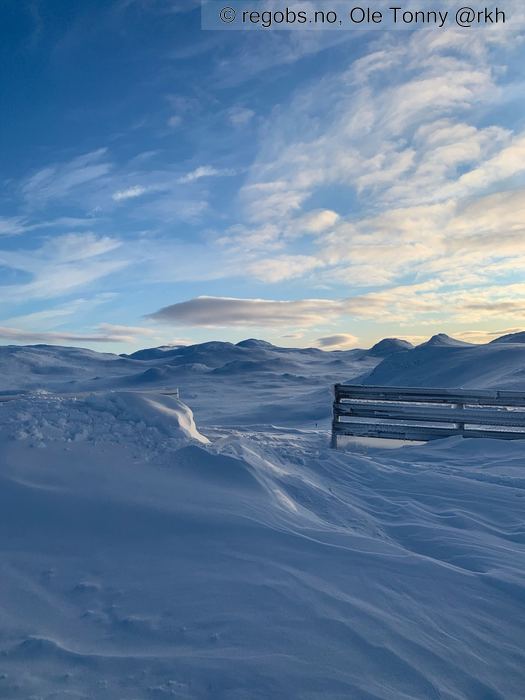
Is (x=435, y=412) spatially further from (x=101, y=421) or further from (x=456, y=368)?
(x=456, y=368)

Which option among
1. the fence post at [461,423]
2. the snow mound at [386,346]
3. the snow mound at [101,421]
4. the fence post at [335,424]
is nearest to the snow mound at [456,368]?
the fence post at [461,423]

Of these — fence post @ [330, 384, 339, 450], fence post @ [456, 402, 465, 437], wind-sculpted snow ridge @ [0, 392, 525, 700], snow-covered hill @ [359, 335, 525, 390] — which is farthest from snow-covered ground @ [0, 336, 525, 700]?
snow-covered hill @ [359, 335, 525, 390]

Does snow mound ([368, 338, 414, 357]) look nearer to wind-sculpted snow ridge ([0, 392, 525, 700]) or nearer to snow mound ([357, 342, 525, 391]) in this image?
snow mound ([357, 342, 525, 391])

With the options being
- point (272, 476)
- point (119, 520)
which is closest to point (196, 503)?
point (119, 520)

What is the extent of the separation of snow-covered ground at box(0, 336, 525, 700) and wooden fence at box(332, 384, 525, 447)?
2583 mm

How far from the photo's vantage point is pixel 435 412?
9234mm

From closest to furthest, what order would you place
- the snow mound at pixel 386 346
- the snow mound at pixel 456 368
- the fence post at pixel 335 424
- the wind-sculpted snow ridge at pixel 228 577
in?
the wind-sculpted snow ridge at pixel 228 577, the fence post at pixel 335 424, the snow mound at pixel 456 368, the snow mound at pixel 386 346

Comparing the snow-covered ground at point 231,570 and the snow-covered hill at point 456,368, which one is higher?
the snow-covered hill at point 456,368

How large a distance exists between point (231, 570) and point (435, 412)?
22.8ft

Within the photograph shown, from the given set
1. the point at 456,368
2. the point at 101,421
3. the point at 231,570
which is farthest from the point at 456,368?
the point at 231,570

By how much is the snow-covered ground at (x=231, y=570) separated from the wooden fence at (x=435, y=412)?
258cm

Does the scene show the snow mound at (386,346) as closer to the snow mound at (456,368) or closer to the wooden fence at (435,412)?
the snow mound at (456,368)

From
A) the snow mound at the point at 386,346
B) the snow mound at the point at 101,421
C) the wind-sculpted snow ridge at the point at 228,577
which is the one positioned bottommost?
the wind-sculpted snow ridge at the point at 228,577

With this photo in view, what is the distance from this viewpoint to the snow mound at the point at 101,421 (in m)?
5.03
